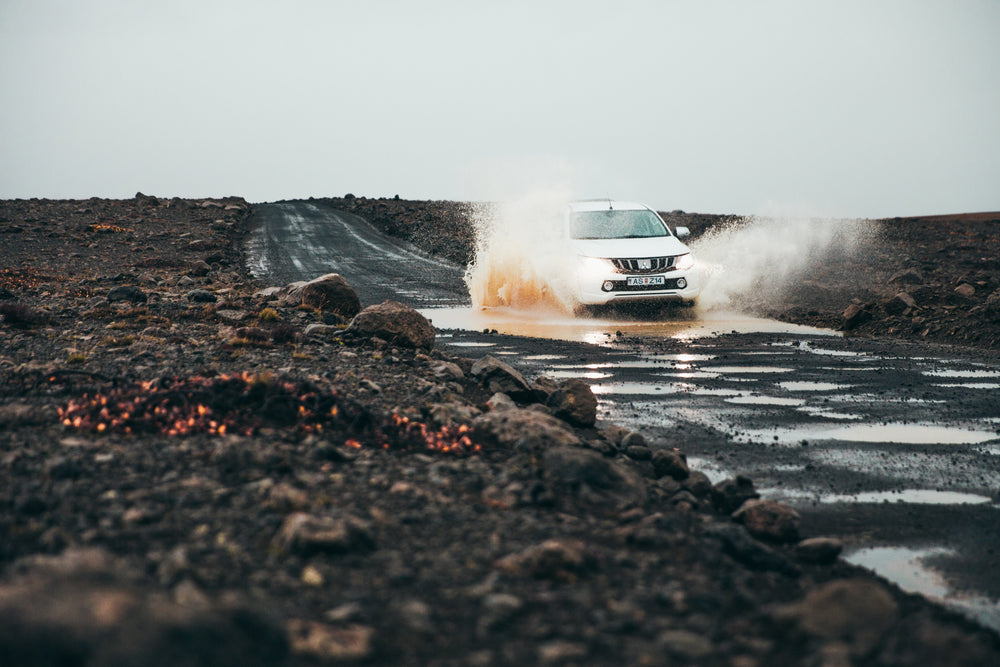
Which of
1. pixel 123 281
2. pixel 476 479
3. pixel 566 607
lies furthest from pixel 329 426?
pixel 123 281

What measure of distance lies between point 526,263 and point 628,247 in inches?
87.9

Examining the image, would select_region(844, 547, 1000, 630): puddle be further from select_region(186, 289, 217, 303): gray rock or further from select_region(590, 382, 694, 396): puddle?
select_region(186, 289, 217, 303): gray rock

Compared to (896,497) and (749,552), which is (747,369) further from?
(749,552)

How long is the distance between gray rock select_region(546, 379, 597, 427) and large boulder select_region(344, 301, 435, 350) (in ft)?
9.31

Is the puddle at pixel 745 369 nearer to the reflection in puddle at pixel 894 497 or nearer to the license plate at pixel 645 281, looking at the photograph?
the license plate at pixel 645 281

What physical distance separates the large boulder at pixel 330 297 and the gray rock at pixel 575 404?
6.04 metres

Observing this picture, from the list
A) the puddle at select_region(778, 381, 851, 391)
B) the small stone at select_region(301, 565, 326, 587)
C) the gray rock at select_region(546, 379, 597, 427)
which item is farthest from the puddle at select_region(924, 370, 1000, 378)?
the small stone at select_region(301, 565, 326, 587)

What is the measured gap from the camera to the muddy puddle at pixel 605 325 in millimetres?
12539

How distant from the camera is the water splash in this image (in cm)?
1695

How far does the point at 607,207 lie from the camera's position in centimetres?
1551

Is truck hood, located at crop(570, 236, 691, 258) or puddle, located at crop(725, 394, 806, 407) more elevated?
truck hood, located at crop(570, 236, 691, 258)

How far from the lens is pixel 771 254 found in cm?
2541

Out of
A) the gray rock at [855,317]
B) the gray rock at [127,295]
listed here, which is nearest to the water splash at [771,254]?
the gray rock at [855,317]

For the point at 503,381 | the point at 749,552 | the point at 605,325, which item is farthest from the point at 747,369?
the point at 749,552
